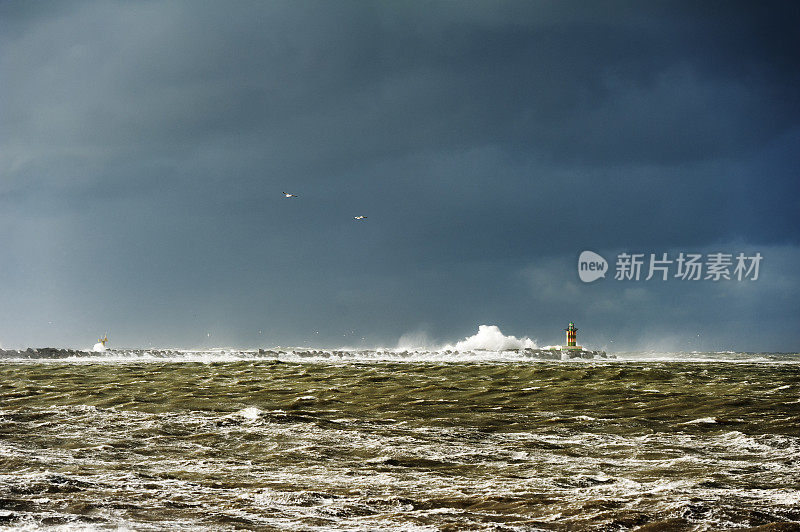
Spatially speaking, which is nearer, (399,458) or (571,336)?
(399,458)

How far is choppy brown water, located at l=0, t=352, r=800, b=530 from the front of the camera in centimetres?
1051

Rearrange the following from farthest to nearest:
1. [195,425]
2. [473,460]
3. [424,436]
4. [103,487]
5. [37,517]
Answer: [195,425], [424,436], [473,460], [103,487], [37,517]

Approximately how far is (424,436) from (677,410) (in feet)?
32.4

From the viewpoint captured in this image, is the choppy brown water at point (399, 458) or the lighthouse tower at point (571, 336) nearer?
the choppy brown water at point (399, 458)

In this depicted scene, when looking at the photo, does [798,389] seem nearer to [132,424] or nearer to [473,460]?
[473,460]

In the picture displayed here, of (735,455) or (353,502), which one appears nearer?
(353,502)

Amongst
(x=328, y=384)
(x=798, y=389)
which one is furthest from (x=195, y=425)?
(x=798, y=389)

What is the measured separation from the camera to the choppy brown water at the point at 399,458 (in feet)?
34.5

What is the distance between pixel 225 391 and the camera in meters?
27.9

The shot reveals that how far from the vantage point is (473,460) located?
15.2 m

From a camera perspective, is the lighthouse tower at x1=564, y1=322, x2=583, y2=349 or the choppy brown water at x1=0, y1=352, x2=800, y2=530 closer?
the choppy brown water at x1=0, y1=352, x2=800, y2=530

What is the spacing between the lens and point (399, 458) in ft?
A: 50.0

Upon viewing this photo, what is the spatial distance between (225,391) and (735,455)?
19.8 metres

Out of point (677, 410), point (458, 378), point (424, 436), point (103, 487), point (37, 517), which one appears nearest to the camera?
point (37, 517)
